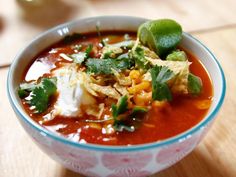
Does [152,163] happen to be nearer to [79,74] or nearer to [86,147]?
[86,147]

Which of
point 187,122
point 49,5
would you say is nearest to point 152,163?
point 187,122

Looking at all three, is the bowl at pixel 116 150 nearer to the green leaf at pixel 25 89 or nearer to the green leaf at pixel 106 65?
the green leaf at pixel 25 89

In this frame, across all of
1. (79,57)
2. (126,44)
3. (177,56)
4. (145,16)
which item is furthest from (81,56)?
(145,16)

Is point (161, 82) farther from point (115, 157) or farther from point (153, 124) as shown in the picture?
point (115, 157)

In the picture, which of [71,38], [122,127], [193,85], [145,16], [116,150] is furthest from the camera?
[145,16]

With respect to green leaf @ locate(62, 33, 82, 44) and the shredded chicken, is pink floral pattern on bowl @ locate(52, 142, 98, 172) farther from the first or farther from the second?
green leaf @ locate(62, 33, 82, 44)

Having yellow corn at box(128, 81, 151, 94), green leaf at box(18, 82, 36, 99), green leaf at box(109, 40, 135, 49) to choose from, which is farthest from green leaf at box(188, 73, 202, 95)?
green leaf at box(18, 82, 36, 99)

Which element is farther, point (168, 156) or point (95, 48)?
point (95, 48)

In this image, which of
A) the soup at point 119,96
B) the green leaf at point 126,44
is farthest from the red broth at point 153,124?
the green leaf at point 126,44

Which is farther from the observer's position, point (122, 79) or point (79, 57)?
point (79, 57)
